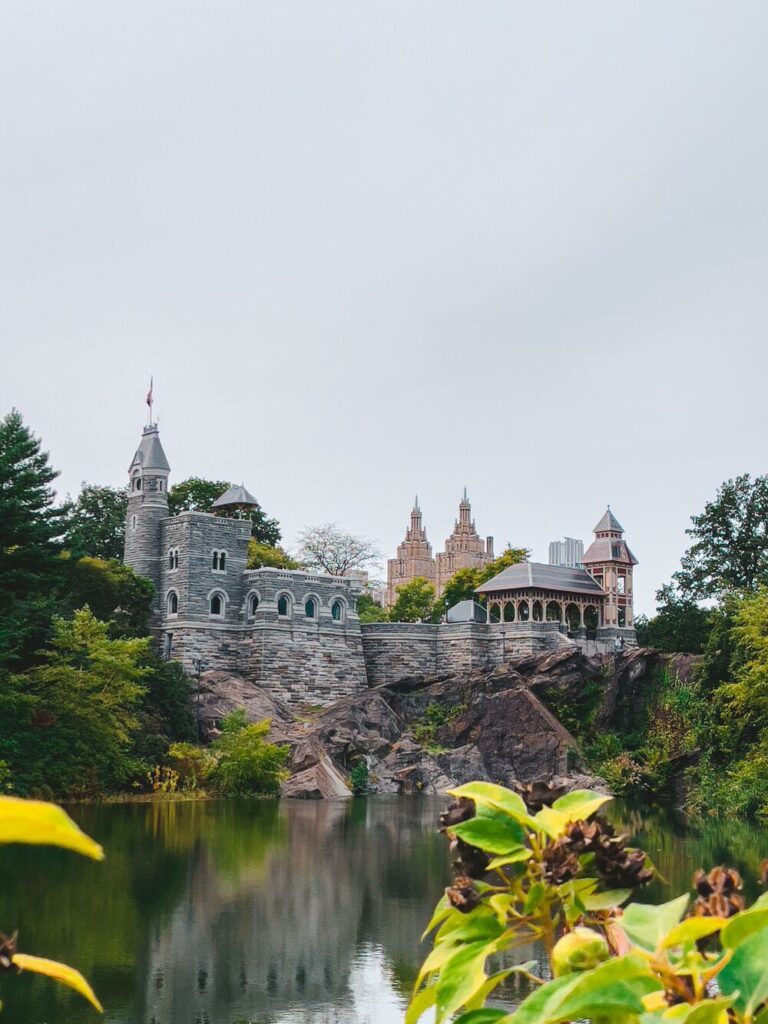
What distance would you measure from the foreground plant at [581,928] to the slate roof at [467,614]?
42156 millimetres

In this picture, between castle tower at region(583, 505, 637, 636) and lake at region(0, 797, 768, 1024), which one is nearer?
lake at region(0, 797, 768, 1024)

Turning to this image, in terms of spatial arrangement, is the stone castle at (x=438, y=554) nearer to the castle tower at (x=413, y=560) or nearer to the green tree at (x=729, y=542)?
the castle tower at (x=413, y=560)

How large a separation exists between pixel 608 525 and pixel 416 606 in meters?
15.9

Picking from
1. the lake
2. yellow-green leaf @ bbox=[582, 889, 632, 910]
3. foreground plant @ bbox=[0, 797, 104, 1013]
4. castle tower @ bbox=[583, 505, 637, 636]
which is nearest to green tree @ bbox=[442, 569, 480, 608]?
castle tower @ bbox=[583, 505, 637, 636]

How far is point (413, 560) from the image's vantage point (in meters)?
120

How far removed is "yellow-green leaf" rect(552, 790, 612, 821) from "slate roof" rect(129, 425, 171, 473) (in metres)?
41.2

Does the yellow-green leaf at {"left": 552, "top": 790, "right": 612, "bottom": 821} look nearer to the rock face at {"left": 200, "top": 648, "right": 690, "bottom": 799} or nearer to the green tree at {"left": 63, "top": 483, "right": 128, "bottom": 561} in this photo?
the rock face at {"left": 200, "top": 648, "right": 690, "bottom": 799}

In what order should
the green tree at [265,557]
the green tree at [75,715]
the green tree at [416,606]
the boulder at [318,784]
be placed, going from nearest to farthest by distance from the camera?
the green tree at [75,715]
the boulder at [318,784]
the green tree at [265,557]
the green tree at [416,606]

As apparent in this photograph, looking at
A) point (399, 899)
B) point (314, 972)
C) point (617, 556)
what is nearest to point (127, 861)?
point (399, 899)

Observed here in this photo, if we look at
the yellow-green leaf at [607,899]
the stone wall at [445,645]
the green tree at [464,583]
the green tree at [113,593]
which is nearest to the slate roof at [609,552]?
the stone wall at [445,645]

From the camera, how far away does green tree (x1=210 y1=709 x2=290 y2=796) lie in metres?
31.3

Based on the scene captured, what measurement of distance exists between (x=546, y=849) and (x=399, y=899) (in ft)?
48.4

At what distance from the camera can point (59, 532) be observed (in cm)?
2794

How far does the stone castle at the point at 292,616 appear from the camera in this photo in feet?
132
